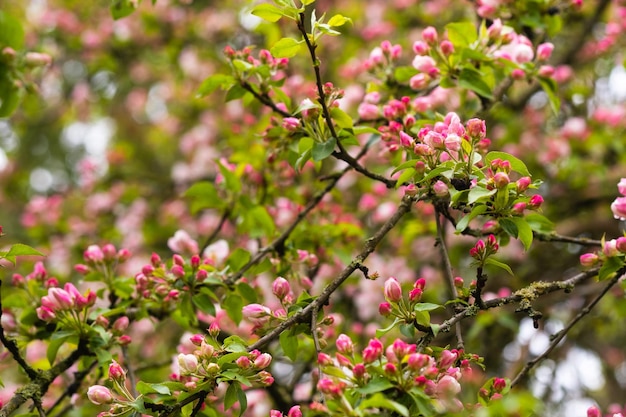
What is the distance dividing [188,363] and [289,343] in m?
0.27

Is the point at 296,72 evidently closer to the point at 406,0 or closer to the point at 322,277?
the point at 406,0

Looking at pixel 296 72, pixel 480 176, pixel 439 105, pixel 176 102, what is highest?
pixel 480 176

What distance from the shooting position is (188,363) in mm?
1373

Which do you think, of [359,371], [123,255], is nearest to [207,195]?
[123,255]

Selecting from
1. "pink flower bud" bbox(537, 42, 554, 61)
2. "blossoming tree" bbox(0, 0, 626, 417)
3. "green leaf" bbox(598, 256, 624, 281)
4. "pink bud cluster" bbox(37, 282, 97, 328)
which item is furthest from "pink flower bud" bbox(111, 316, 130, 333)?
"pink flower bud" bbox(537, 42, 554, 61)

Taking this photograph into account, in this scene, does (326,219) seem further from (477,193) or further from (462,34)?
(477,193)

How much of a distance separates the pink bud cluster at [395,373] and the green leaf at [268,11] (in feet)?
2.49

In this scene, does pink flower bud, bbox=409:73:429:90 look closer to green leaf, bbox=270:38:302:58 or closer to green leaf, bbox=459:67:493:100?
green leaf, bbox=459:67:493:100

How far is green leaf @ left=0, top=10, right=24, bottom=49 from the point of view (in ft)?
6.91

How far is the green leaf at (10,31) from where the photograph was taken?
2107mm

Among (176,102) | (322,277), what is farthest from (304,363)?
(176,102)

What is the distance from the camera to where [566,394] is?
342cm

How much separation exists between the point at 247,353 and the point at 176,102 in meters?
3.88

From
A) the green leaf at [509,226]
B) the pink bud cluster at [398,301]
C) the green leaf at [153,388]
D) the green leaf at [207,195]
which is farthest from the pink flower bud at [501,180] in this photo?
the green leaf at [207,195]
